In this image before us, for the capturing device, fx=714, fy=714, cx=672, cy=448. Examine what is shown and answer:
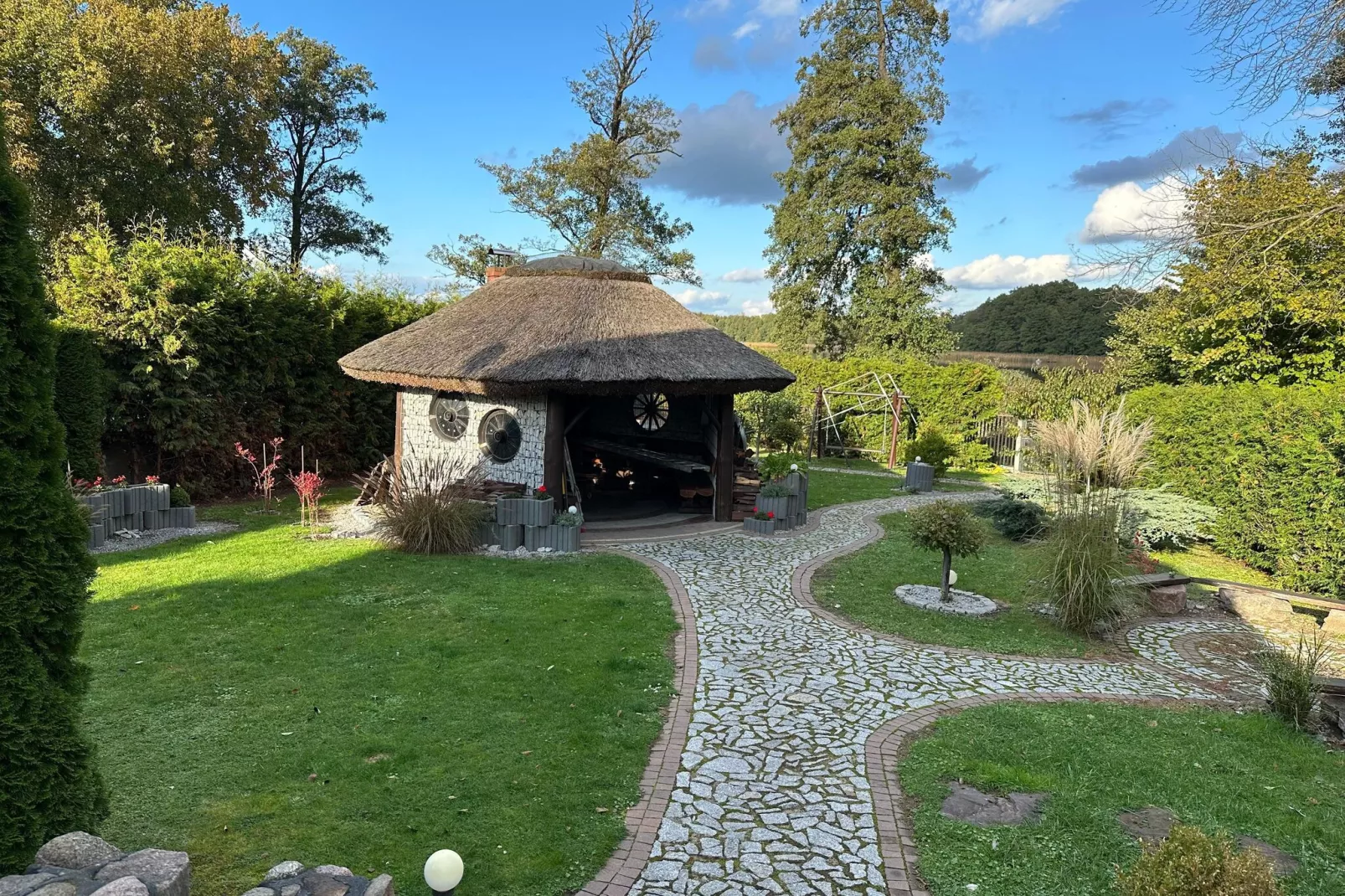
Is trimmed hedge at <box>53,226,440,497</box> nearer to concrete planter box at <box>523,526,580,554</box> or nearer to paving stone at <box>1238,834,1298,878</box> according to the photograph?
concrete planter box at <box>523,526,580,554</box>

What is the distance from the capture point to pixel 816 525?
39.5 feet

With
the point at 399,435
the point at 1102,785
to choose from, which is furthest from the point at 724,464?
the point at 1102,785

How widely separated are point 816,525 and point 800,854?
8695 millimetres

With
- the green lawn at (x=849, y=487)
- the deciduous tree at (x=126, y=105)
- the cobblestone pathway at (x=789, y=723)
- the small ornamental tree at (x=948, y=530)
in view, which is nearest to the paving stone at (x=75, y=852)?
the cobblestone pathway at (x=789, y=723)

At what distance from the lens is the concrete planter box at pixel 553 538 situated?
32.0ft

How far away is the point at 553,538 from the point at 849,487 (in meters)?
8.64

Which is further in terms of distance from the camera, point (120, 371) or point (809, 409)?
point (809, 409)

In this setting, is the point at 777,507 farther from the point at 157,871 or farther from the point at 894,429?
the point at 894,429

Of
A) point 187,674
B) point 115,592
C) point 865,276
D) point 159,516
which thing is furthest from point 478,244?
point 187,674

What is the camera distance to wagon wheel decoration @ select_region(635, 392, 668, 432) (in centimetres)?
1459

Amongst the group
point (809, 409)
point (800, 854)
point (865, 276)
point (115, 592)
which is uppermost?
point (865, 276)

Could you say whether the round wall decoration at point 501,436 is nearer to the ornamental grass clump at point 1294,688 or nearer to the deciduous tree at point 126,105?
the ornamental grass clump at point 1294,688

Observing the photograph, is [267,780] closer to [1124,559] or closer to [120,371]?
[1124,559]

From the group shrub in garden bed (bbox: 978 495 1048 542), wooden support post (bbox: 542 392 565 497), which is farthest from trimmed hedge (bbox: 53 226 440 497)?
shrub in garden bed (bbox: 978 495 1048 542)
